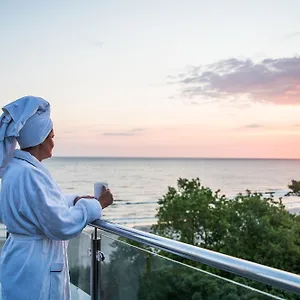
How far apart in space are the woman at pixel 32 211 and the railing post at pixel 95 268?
0.57m

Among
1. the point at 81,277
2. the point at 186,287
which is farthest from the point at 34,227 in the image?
the point at 81,277

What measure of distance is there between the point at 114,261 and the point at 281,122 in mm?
22040

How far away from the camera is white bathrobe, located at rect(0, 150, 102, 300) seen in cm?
164

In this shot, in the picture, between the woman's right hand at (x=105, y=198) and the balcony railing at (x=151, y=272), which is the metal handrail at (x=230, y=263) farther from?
the woman's right hand at (x=105, y=198)

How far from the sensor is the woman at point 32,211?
5.41ft

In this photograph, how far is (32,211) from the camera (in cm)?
165

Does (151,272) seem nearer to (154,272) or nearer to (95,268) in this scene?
(154,272)

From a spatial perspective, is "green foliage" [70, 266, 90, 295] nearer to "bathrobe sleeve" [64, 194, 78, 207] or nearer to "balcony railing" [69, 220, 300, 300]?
"balcony railing" [69, 220, 300, 300]

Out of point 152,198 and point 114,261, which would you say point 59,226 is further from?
point 152,198

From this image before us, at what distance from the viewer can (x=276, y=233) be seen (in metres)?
7.70

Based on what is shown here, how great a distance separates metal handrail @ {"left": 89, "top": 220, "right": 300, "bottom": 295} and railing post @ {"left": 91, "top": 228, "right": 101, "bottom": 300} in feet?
1.60

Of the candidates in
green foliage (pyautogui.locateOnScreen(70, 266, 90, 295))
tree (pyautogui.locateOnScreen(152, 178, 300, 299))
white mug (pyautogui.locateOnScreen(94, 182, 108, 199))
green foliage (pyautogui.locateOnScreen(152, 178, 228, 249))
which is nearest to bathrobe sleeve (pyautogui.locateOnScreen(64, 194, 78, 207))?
white mug (pyautogui.locateOnScreen(94, 182, 108, 199))

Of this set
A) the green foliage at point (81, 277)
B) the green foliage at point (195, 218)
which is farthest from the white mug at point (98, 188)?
the green foliage at point (195, 218)

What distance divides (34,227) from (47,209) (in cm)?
12
